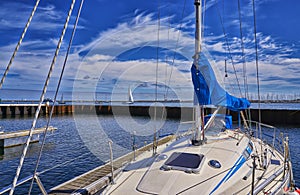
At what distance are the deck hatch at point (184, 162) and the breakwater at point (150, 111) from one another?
839 inches

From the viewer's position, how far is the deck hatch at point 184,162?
490cm

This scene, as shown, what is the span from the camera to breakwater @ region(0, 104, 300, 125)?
1326 inches

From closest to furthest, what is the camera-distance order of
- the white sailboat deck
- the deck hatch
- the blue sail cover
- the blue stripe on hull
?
1. the white sailboat deck
2. the blue stripe on hull
3. the deck hatch
4. the blue sail cover

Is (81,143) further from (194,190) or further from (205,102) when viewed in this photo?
(194,190)

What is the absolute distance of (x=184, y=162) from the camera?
5.09 metres

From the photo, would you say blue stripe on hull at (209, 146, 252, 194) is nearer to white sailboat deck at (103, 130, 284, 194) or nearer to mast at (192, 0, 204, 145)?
white sailboat deck at (103, 130, 284, 194)

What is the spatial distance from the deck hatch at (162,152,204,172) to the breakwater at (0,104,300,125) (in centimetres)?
2132

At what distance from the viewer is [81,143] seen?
17312 millimetres

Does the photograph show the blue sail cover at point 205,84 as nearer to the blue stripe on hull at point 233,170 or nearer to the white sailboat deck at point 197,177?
the white sailboat deck at point 197,177

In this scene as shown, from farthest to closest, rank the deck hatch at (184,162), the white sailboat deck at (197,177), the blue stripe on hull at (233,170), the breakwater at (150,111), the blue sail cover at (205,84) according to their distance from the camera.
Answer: the breakwater at (150,111) → the blue sail cover at (205,84) → the deck hatch at (184,162) → the blue stripe on hull at (233,170) → the white sailboat deck at (197,177)

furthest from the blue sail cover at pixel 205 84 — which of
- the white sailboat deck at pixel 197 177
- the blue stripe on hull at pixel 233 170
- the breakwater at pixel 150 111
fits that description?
the breakwater at pixel 150 111

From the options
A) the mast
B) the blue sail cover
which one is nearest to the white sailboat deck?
the mast

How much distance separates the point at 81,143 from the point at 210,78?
13.2m

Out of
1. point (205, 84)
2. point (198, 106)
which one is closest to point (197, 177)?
point (198, 106)
